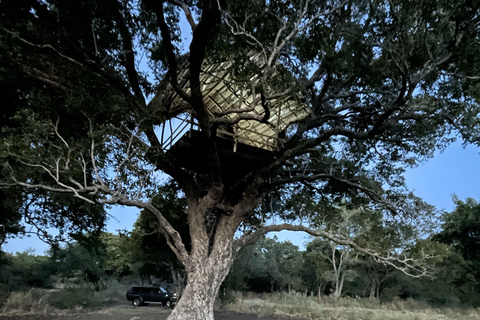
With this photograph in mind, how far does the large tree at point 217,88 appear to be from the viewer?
7250 millimetres

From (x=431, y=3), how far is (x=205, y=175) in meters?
11.3

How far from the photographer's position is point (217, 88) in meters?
12.2

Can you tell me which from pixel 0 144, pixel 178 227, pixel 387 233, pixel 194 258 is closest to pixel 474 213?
pixel 387 233

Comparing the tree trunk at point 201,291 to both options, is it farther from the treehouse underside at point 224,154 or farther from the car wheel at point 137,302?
the car wheel at point 137,302

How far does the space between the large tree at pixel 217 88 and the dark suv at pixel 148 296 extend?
15355 millimetres

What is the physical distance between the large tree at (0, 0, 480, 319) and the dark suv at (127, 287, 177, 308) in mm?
15355

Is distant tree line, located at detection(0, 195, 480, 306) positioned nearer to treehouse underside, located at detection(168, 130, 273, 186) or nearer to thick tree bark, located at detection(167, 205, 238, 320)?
treehouse underside, located at detection(168, 130, 273, 186)

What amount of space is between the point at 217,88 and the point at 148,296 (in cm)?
1883

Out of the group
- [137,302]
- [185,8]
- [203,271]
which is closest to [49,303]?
[137,302]

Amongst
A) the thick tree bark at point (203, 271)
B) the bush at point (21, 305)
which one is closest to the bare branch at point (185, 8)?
the thick tree bark at point (203, 271)

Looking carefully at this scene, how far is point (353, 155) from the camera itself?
1336 centimetres

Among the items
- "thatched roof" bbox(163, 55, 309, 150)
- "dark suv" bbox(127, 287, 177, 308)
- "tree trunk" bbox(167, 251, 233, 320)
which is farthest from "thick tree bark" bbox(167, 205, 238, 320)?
"dark suv" bbox(127, 287, 177, 308)

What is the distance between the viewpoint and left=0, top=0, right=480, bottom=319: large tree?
7.25m

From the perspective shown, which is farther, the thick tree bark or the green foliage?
the green foliage
